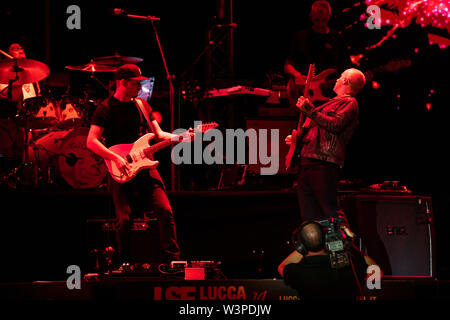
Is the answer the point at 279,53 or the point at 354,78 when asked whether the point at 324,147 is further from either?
the point at 279,53

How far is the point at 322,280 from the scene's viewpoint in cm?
491

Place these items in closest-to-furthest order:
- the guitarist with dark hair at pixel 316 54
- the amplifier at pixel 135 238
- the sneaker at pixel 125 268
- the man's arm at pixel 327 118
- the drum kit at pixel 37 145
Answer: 1. the man's arm at pixel 327 118
2. the sneaker at pixel 125 268
3. the amplifier at pixel 135 238
4. the guitarist with dark hair at pixel 316 54
5. the drum kit at pixel 37 145

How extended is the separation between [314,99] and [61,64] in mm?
5263

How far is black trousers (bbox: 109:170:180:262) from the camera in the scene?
5859 millimetres

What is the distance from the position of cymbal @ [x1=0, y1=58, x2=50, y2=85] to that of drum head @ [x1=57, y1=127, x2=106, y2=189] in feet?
3.10

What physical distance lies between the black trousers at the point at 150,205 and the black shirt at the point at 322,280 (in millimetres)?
1421

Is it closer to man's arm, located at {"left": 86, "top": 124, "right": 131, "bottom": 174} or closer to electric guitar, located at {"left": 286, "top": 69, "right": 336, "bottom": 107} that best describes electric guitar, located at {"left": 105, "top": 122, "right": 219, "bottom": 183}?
man's arm, located at {"left": 86, "top": 124, "right": 131, "bottom": 174}

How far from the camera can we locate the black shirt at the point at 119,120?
19.9 ft

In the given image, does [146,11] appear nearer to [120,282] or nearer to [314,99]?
[314,99]

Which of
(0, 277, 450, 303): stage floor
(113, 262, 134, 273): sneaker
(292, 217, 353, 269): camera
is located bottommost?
(113, 262, 134, 273): sneaker

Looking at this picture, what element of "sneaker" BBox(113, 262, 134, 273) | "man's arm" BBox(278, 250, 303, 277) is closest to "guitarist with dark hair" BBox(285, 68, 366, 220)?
"man's arm" BBox(278, 250, 303, 277)

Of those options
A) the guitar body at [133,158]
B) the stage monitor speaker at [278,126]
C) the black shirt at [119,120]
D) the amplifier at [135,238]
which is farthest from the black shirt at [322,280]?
the stage monitor speaker at [278,126]

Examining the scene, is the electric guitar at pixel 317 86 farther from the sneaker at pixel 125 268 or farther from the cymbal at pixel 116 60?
the sneaker at pixel 125 268
